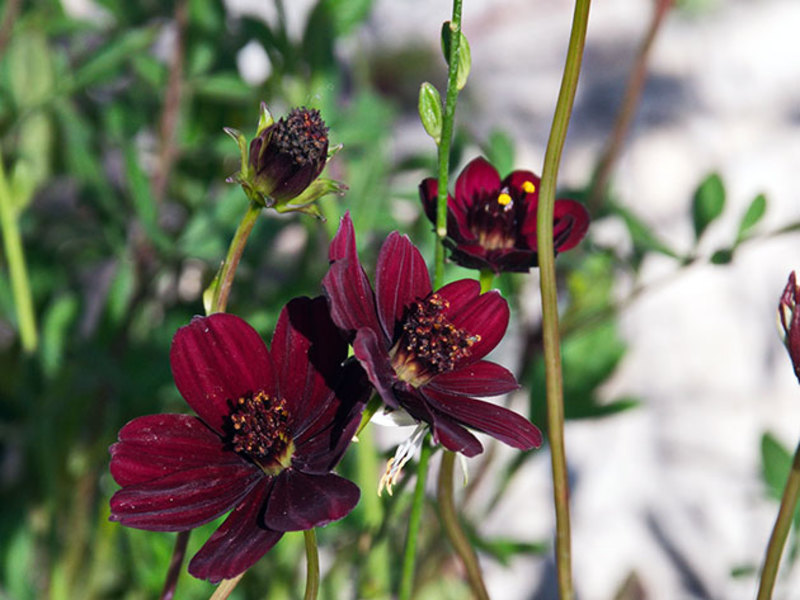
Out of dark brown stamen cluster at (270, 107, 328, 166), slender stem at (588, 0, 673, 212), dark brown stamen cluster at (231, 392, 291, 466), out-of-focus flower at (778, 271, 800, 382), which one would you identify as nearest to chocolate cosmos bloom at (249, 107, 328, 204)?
dark brown stamen cluster at (270, 107, 328, 166)

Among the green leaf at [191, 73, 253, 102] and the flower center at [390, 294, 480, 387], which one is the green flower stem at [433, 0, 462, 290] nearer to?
the flower center at [390, 294, 480, 387]

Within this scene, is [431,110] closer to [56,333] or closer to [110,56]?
[110,56]

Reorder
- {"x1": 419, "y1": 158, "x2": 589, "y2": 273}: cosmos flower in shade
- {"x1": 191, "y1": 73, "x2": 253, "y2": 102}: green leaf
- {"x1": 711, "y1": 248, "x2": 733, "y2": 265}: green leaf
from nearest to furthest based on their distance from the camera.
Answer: {"x1": 419, "y1": 158, "x2": 589, "y2": 273}: cosmos flower in shade < {"x1": 711, "y1": 248, "x2": 733, "y2": 265}: green leaf < {"x1": 191, "y1": 73, "x2": 253, "y2": 102}: green leaf

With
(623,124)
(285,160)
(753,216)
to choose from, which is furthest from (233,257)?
(623,124)

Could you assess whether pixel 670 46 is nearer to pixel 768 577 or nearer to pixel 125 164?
pixel 125 164

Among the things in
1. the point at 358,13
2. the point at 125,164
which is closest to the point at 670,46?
the point at 358,13

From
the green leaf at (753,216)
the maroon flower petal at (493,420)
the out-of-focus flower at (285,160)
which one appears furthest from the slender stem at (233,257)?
the green leaf at (753,216)

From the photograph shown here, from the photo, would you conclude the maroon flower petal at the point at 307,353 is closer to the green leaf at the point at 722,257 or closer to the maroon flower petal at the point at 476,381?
the maroon flower petal at the point at 476,381
